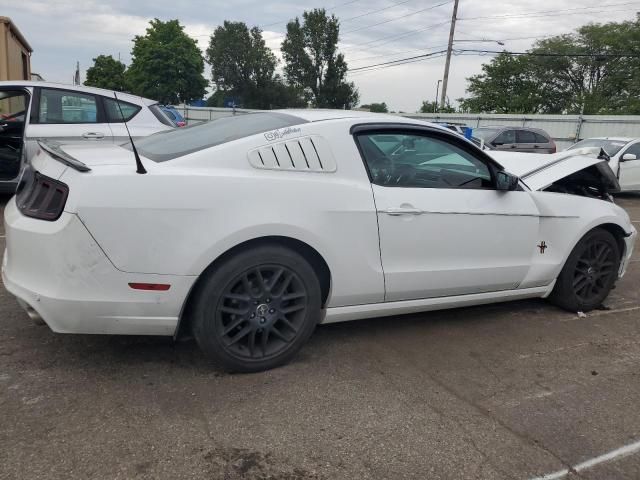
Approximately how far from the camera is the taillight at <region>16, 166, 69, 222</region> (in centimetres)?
279

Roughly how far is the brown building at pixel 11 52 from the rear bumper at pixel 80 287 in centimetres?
1603

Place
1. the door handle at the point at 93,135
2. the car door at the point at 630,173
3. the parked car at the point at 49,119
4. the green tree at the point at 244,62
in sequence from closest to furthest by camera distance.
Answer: the parked car at the point at 49,119 → the door handle at the point at 93,135 → the car door at the point at 630,173 → the green tree at the point at 244,62

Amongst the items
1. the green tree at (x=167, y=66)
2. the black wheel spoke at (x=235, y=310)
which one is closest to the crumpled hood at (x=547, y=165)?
the black wheel spoke at (x=235, y=310)

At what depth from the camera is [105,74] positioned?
63.3m

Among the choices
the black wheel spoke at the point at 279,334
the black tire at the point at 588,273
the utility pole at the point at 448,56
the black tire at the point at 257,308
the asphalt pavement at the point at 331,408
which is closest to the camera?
the asphalt pavement at the point at 331,408

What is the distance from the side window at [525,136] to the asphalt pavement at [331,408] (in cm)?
1316

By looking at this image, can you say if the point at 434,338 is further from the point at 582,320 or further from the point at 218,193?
the point at 218,193

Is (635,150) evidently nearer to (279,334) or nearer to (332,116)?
(332,116)

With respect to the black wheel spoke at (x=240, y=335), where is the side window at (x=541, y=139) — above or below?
above

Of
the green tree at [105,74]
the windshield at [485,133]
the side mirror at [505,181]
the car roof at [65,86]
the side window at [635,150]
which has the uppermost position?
the green tree at [105,74]

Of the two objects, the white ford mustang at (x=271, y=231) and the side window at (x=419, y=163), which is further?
the side window at (x=419, y=163)

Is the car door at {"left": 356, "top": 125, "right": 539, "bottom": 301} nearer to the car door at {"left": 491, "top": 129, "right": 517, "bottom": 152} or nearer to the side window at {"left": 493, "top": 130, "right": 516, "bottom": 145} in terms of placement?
the car door at {"left": 491, "top": 129, "right": 517, "bottom": 152}

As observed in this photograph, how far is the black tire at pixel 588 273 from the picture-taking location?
4516 mm

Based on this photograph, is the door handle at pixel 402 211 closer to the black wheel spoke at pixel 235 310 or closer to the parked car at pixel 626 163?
the black wheel spoke at pixel 235 310
